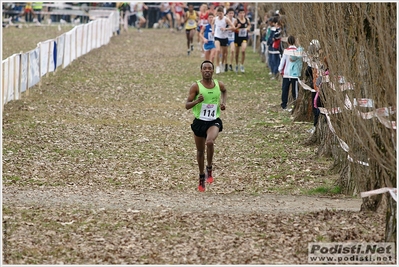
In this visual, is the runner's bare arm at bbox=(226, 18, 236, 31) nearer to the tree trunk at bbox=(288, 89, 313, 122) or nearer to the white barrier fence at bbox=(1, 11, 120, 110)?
the white barrier fence at bbox=(1, 11, 120, 110)

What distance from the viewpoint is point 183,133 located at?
1839cm

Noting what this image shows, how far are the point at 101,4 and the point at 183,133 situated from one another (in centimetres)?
3731

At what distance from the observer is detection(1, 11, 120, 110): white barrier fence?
2022 cm

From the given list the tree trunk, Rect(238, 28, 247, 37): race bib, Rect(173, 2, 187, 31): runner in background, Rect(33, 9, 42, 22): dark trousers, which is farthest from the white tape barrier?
Rect(33, 9, 42, 22): dark trousers

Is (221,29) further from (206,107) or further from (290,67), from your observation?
(206,107)

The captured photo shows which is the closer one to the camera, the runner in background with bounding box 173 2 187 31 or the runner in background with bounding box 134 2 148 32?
the runner in background with bounding box 173 2 187 31

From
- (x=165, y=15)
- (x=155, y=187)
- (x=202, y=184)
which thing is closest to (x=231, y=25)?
(x=155, y=187)

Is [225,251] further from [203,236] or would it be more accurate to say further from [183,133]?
[183,133]

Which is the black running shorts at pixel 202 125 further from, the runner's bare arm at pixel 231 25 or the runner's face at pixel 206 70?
the runner's bare arm at pixel 231 25

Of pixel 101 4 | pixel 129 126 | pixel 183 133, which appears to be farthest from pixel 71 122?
pixel 101 4

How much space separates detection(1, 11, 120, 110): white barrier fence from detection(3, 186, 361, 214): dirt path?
7.38 metres

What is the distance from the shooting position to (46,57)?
25.5 m

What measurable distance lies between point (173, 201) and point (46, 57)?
14.5m

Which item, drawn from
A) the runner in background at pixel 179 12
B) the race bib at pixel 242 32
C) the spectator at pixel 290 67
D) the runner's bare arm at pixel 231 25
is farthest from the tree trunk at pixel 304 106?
the runner in background at pixel 179 12
